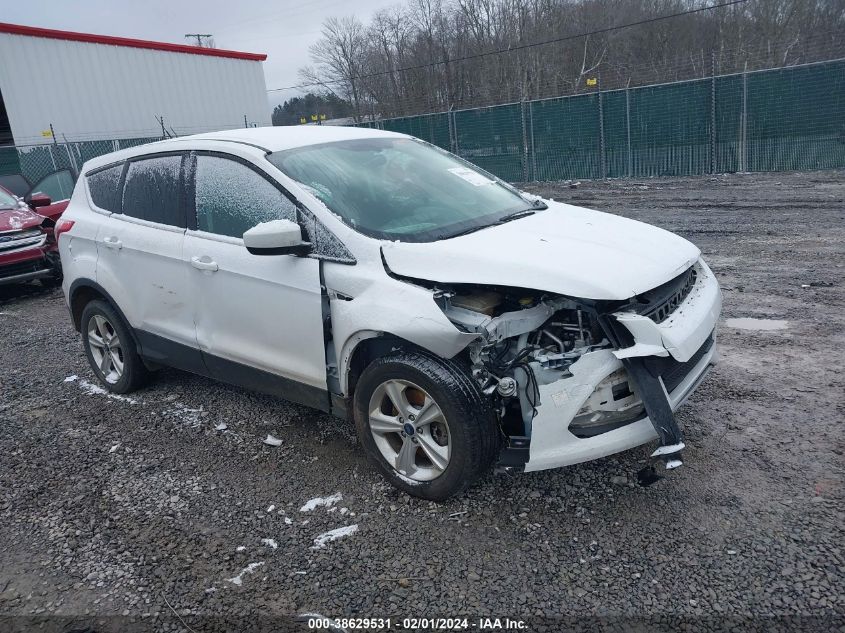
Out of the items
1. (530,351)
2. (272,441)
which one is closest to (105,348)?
(272,441)

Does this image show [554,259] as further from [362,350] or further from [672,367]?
[362,350]

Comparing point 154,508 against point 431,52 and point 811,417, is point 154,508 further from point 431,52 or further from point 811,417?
point 431,52

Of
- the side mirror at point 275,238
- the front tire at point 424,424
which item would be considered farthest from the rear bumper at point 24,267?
the front tire at point 424,424

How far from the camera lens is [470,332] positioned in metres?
3.06

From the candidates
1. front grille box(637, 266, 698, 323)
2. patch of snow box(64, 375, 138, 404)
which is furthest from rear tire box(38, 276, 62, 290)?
front grille box(637, 266, 698, 323)

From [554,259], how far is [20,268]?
335 inches

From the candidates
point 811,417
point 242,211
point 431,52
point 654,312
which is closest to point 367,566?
point 654,312

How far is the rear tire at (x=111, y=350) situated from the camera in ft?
16.3

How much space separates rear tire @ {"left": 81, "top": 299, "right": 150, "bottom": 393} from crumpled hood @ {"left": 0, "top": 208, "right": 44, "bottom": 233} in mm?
4797

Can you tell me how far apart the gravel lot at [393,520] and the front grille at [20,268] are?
4.73 m

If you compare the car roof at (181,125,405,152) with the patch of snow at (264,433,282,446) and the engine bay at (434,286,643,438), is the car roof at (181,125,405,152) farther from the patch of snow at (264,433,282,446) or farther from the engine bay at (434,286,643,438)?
the patch of snow at (264,433,282,446)

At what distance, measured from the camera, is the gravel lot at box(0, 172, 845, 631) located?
2729 millimetres

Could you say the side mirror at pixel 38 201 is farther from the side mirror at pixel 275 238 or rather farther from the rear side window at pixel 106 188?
the side mirror at pixel 275 238

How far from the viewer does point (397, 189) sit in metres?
3.97
